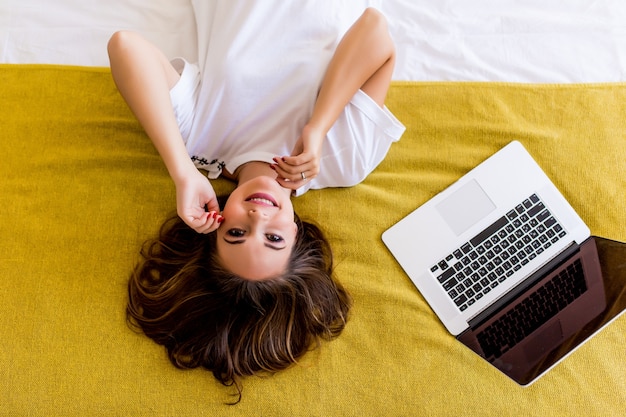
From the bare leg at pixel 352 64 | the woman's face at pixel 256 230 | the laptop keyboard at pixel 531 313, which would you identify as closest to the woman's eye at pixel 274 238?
the woman's face at pixel 256 230

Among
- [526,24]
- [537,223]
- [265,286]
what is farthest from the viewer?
[526,24]

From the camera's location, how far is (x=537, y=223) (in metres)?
1.13

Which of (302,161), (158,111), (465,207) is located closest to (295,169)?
(302,161)

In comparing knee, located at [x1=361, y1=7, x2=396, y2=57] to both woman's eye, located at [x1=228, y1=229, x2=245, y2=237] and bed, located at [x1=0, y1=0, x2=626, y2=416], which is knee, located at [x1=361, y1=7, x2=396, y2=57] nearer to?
bed, located at [x1=0, y1=0, x2=626, y2=416]

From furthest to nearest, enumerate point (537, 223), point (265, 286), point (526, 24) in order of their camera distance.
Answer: point (526, 24) < point (537, 223) < point (265, 286)

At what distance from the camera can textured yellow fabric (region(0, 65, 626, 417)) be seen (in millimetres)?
1075

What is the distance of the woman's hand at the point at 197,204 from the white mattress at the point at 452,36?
0.34 m

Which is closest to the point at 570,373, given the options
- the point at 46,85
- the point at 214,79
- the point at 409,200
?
the point at 409,200

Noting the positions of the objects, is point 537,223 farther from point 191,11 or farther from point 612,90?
point 191,11

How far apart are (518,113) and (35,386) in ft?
3.53

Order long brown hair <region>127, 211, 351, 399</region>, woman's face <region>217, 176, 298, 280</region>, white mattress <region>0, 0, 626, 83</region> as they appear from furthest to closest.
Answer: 1. white mattress <region>0, 0, 626, 83</region>
2. long brown hair <region>127, 211, 351, 399</region>
3. woman's face <region>217, 176, 298, 280</region>

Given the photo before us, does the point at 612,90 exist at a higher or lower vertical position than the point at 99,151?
higher

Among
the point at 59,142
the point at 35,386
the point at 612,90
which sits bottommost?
the point at 35,386

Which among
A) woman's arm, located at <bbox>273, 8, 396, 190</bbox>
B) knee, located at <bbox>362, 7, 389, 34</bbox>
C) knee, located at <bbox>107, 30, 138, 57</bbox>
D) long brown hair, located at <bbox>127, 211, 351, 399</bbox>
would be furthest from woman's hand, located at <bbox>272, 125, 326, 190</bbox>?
knee, located at <bbox>107, 30, 138, 57</bbox>
